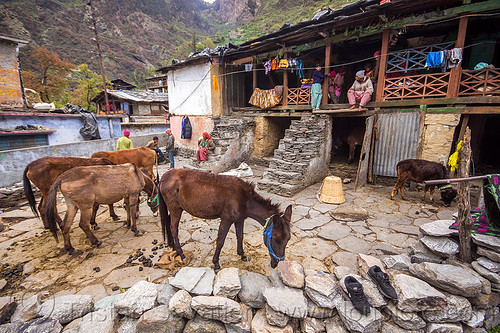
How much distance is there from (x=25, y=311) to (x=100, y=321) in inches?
37.4

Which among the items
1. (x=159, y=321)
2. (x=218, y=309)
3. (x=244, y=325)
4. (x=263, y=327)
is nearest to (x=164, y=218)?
(x=159, y=321)

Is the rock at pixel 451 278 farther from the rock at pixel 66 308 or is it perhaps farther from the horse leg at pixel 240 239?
the rock at pixel 66 308

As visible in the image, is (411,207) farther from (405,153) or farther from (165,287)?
(165,287)

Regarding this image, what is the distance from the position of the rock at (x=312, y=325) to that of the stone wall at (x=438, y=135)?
23.9 feet

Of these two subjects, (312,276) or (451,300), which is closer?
(451,300)

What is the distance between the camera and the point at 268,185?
Answer: 793 centimetres

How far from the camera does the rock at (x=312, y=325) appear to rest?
283cm

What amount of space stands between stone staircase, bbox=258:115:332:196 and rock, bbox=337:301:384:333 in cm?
470

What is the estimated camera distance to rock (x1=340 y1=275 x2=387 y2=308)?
2.83 m

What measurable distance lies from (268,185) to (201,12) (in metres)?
101

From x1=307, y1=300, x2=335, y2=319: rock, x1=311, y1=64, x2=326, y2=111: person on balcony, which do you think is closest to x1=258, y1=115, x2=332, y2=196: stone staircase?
x1=311, y1=64, x2=326, y2=111: person on balcony

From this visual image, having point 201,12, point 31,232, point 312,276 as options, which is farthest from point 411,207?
point 201,12

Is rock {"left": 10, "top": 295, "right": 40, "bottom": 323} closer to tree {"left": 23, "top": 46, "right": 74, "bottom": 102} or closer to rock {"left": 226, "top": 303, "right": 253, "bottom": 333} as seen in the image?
rock {"left": 226, "top": 303, "right": 253, "bottom": 333}

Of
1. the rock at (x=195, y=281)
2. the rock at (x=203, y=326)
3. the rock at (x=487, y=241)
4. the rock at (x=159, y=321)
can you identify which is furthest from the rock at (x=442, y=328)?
the rock at (x=159, y=321)
